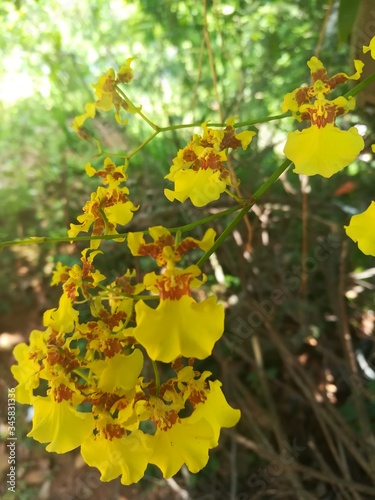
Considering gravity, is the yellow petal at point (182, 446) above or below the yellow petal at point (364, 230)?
below

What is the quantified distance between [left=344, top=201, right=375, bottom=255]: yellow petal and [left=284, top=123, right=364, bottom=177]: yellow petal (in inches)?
1.7

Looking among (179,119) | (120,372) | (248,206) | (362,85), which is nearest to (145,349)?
(120,372)

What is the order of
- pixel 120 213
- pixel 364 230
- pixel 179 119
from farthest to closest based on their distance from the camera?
pixel 179 119
pixel 120 213
pixel 364 230

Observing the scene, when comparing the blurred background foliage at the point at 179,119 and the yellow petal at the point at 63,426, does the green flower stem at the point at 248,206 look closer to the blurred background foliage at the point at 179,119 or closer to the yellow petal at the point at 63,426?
the yellow petal at the point at 63,426

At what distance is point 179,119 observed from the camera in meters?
1.52

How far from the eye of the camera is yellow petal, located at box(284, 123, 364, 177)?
43 cm

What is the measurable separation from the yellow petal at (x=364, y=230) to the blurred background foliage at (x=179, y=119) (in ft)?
1.38

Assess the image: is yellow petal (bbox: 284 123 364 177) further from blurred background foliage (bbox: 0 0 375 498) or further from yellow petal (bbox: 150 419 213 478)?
blurred background foliage (bbox: 0 0 375 498)

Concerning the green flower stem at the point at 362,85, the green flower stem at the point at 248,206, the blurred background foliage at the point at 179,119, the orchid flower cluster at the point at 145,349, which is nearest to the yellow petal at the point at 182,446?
the orchid flower cluster at the point at 145,349

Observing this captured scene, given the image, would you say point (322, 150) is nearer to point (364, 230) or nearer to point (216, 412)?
point (364, 230)

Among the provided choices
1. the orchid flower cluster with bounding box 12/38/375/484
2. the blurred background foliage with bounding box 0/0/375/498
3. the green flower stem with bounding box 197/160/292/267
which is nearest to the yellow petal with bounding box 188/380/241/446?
the orchid flower cluster with bounding box 12/38/375/484

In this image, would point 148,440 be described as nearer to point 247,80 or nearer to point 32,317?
point 247,80

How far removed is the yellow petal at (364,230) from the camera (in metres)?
0.42

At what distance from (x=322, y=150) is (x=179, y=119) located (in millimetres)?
1133
